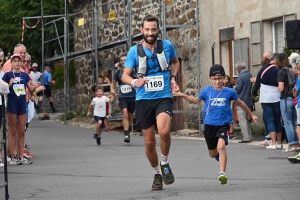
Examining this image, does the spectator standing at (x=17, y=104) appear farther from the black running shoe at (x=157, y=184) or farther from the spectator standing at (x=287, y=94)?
the black running shoe at (x=157, y=184)

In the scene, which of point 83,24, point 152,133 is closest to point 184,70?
point 83,24

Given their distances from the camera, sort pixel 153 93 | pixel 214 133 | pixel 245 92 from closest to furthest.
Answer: pixel 153 93 < pixel 214 133 < pixel 245 92

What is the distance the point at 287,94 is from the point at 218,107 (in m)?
5.09

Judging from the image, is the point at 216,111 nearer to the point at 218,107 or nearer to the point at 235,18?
the point at 218,107

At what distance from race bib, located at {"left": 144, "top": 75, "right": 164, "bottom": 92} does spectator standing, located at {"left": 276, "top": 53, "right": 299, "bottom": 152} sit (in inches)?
241

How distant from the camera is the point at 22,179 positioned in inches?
504

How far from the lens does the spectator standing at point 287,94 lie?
16.6 metres

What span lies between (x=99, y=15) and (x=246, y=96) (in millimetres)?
12647

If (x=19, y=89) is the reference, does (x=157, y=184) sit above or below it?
below

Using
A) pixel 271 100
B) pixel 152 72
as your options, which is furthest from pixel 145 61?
pixel 271 100

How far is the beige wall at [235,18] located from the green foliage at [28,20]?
14.7m

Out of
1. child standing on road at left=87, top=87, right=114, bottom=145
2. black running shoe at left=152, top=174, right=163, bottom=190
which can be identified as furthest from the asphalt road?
child standing on road at left=87, top=87, right=114, bottom=145

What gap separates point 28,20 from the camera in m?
40.7

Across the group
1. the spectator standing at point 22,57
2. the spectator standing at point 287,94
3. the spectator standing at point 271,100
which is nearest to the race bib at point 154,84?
the spectator standing at point 22,57
